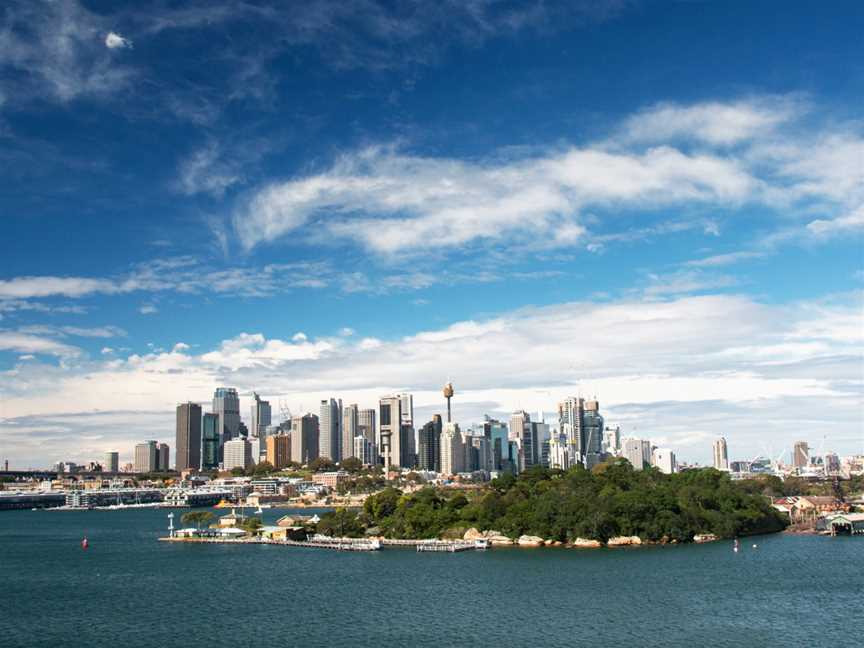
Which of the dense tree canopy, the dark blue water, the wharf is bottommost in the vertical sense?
the wharf

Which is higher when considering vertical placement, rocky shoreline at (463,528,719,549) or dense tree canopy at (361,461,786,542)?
dense tree canopy at (361,461,786,542)

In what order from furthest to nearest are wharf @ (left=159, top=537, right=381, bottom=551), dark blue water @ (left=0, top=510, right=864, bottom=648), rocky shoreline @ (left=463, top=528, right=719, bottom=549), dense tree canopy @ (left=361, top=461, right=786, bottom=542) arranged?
wharf @ (left=159, top=537, right=381, bottom=551) < dense tree canopy @ (left=361, top=461, right=786, bottom=542) < rocky shoreline @ (left=463, top=528, right=719, bottom=549) < dark blue water @ (left=0, top=510, right=864, bottom=648)

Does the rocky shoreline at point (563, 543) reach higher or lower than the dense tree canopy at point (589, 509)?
lower

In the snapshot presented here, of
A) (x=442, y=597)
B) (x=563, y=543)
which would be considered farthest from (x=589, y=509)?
(x=442, y=597)

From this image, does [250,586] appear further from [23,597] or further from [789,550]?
[789,550]

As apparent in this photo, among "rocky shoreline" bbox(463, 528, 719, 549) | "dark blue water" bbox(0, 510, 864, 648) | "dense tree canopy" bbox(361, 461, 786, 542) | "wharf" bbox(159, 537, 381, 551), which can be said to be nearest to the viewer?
"dark blue water" bbox(0, 510, 864, 648)

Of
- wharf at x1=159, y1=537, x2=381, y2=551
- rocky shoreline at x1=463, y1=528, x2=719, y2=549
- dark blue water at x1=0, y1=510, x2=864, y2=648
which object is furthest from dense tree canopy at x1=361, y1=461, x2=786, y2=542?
wharf at x1=159, y1=537, x2=381, y2=551

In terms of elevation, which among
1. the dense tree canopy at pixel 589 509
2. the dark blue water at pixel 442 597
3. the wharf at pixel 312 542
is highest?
the dense tree canopy at pixel 589 509

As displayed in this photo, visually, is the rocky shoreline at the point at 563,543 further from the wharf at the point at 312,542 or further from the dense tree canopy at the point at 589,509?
the wharf at the point at 312,542

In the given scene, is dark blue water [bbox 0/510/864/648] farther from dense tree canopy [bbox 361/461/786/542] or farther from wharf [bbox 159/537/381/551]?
dense tree canopy [bbox 361/461/786/542]

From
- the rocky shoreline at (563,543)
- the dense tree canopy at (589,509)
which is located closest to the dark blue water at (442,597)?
the rocky shoreline at (563,543)
